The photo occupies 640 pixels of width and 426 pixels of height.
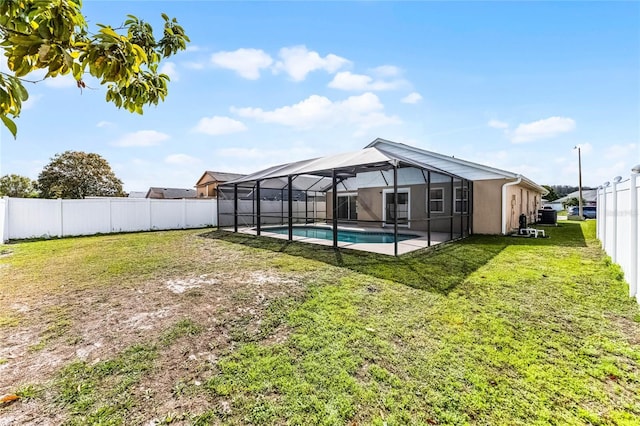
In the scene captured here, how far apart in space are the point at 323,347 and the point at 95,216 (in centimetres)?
1410

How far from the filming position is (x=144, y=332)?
3.23 meters

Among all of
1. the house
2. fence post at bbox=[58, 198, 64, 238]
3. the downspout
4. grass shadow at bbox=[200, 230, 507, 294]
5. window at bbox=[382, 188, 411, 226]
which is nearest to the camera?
grass shadow at bbox=[200, 230, 507, 294]

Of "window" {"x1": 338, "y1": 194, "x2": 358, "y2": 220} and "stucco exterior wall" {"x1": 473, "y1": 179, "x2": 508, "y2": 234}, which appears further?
"window" {"x1": 338, "y1": 194, "x2": 358, "y2": 220}

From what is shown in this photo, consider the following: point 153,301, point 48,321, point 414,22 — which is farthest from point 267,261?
point 414,22

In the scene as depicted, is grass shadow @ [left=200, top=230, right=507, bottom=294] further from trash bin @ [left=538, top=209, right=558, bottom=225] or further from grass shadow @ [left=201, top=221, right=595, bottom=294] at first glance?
trash bin @ [left=538, top=209, right=558, bottom=225]

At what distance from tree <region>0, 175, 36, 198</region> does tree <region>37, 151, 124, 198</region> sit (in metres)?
5.91

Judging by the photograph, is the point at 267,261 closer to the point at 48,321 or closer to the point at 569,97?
the point at 48,321

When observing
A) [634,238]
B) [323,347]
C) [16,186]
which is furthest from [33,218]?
[16,186]

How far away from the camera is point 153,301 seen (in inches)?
166

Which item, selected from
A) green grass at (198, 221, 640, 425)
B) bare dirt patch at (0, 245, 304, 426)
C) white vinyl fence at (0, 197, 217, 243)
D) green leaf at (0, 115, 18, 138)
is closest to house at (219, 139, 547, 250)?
white vinyl fence at (0, 197, 217, 243)

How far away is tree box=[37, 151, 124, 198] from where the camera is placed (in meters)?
27.9

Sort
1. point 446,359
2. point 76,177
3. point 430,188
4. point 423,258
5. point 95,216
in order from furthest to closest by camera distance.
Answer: point 76,177, point 430,188, point 95,216, point 423,258, point 446,359

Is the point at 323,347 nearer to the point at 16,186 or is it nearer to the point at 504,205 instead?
the point at 504,205

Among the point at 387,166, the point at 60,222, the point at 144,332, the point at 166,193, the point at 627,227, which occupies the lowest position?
the point at 144,332
